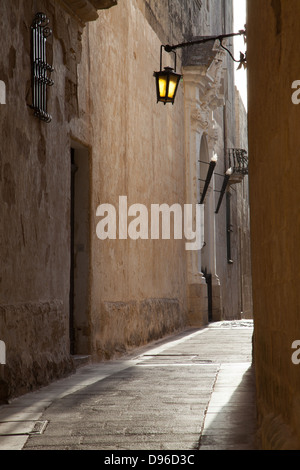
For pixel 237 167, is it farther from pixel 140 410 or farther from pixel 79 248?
pixel 140 410

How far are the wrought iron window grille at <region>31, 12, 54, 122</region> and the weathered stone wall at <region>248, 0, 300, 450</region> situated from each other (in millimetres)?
2705

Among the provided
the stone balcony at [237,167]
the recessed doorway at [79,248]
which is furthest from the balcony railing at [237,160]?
the recessed doorway at [79,248]

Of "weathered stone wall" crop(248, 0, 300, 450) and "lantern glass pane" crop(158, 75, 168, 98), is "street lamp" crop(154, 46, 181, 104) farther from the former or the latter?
"weathered stone wall" crop(248, 0, 300, 450)

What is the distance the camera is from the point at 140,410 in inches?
203

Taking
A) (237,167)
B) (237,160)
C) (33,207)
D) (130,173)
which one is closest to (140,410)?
(33,207)

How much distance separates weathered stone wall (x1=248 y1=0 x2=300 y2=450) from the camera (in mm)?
3119

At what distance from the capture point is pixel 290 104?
10.4ft

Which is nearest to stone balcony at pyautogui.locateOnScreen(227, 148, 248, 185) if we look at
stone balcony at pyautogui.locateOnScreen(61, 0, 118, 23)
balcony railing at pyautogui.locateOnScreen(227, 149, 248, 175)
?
balcony railing at pyautogui.locateOnScreen(227, 149, 248, 175)

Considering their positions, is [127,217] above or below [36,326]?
above

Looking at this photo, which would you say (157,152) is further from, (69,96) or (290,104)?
(290,104)

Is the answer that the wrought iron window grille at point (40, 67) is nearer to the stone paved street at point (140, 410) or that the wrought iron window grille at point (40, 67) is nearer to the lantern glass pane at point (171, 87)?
the stone paved street at point (140, 410)

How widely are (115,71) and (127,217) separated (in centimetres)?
198
